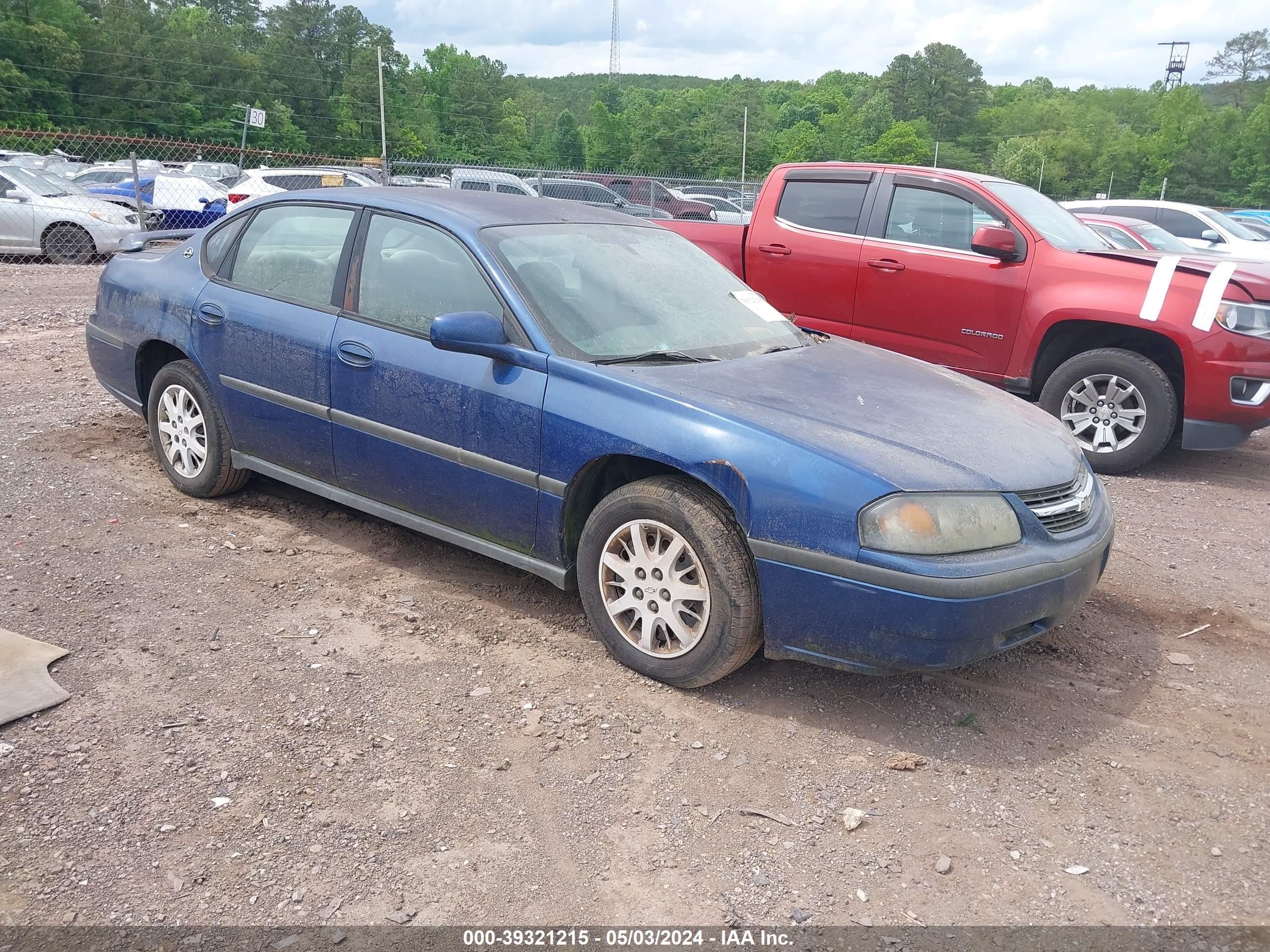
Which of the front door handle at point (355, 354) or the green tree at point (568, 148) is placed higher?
the green tree at point (568, 148)

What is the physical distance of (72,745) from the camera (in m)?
3.11

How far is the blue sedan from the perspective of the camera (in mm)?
3227

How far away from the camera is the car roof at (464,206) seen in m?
4.28

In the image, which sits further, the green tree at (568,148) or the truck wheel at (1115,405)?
the green tree at (568,148)

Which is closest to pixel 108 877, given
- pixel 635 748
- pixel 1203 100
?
pixel 635 748

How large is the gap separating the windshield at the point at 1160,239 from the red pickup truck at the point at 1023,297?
5549mm

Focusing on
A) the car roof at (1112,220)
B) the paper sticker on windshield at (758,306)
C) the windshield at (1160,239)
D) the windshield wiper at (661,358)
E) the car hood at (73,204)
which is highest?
the car roof at (1112,220)

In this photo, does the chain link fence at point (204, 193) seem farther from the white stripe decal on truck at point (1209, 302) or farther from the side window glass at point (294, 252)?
the white stripe decal on truck at point (1209, 302)

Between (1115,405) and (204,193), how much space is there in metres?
17.2

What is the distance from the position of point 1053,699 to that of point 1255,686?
2.63 ft

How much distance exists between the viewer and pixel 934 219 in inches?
289

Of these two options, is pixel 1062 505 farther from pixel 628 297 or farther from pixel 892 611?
pixel 628 297

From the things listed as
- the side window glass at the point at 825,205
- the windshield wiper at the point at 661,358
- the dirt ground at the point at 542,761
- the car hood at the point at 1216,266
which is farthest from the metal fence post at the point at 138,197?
the windshield wiper at the point at 661,358

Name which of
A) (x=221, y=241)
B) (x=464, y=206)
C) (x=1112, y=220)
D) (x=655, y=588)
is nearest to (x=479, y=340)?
(x=464, y=206)
